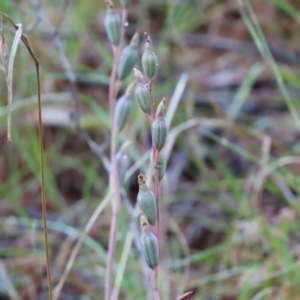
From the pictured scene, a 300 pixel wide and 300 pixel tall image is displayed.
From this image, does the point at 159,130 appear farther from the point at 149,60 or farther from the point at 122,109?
the point at 122,109

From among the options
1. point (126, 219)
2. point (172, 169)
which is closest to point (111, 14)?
point (126, 219)

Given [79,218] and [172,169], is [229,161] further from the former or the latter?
[79,218]

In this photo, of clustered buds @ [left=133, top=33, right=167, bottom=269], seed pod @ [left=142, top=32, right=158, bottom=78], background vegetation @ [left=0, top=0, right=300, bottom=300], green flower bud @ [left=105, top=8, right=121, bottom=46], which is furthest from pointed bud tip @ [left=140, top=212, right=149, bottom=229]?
background vegetation @ [left=0, top=0, right=300, bottom=300]

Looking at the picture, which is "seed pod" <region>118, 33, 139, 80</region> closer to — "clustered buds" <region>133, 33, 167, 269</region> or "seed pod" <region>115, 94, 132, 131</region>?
"seed pod" <region>115, 94, 132, 131</region>

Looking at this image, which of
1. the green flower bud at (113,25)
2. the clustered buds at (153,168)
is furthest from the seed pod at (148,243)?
the green flower bud at (113,25)

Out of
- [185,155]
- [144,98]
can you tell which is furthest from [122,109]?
[185,155]

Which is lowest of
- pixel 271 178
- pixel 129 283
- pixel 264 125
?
pixel 129 283
